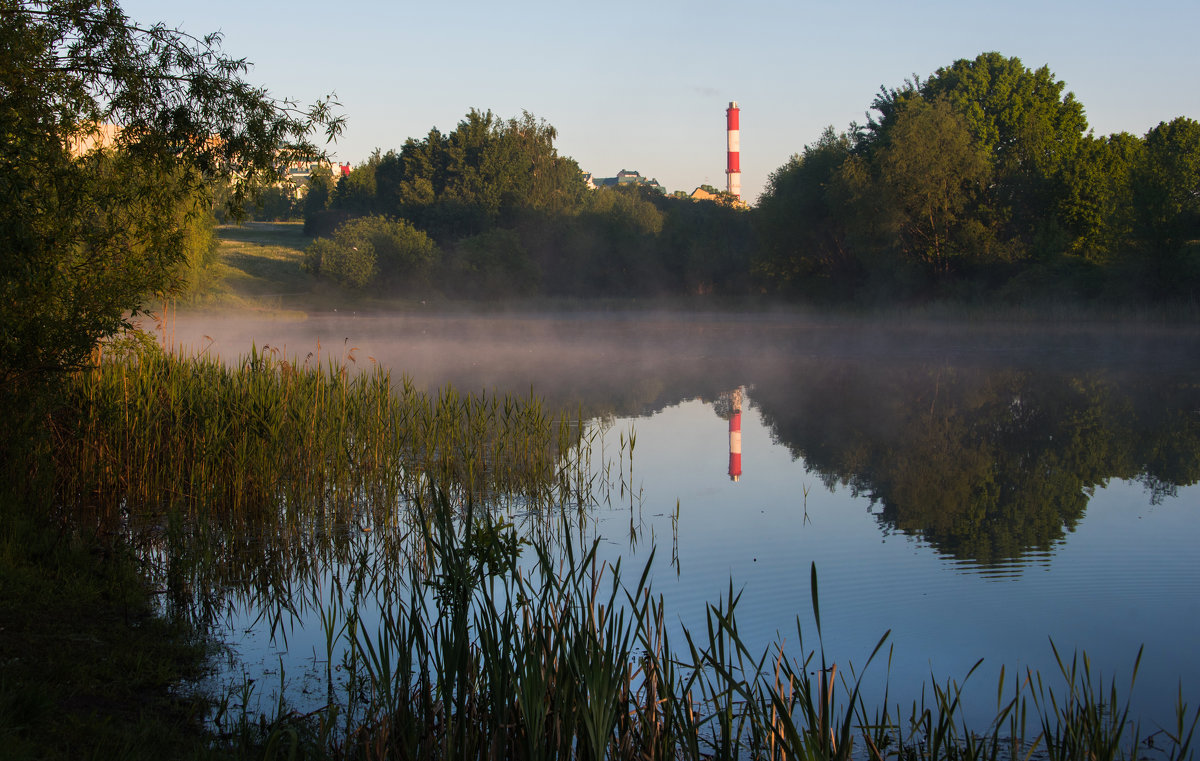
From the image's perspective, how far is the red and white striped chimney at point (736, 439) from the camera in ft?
29.0

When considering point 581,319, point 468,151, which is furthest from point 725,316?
point 468,151

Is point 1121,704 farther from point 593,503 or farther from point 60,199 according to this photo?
point 60,199

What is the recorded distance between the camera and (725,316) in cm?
3600

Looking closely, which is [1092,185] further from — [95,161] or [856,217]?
[95,161]

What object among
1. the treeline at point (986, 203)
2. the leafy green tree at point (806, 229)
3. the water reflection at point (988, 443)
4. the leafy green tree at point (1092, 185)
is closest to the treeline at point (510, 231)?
the leafy green tree at point (806, 229)

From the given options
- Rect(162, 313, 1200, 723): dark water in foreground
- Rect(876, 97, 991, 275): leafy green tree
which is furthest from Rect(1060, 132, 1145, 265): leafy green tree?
Rect(162, 313, 1200, 723): dark water in foreground

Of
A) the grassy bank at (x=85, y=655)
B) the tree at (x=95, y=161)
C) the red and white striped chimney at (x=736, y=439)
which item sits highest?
the tree at (x=95, y=161)

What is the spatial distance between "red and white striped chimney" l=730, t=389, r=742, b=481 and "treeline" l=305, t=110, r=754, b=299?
82.3 feet

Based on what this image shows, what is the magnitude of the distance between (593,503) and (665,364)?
12.7 metres

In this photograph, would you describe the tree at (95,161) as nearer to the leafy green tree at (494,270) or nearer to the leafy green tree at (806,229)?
the leafy green tree at (806,229)

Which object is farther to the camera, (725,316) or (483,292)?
(483,292)

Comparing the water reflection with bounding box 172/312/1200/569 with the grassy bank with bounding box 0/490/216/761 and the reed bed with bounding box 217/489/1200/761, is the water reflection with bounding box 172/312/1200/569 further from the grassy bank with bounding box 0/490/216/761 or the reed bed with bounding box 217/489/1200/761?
the grassy bank with bounding box 0/490/216/761

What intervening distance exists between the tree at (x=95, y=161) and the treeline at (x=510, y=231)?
33.0 metres

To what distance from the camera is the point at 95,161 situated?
5941 millimetres
